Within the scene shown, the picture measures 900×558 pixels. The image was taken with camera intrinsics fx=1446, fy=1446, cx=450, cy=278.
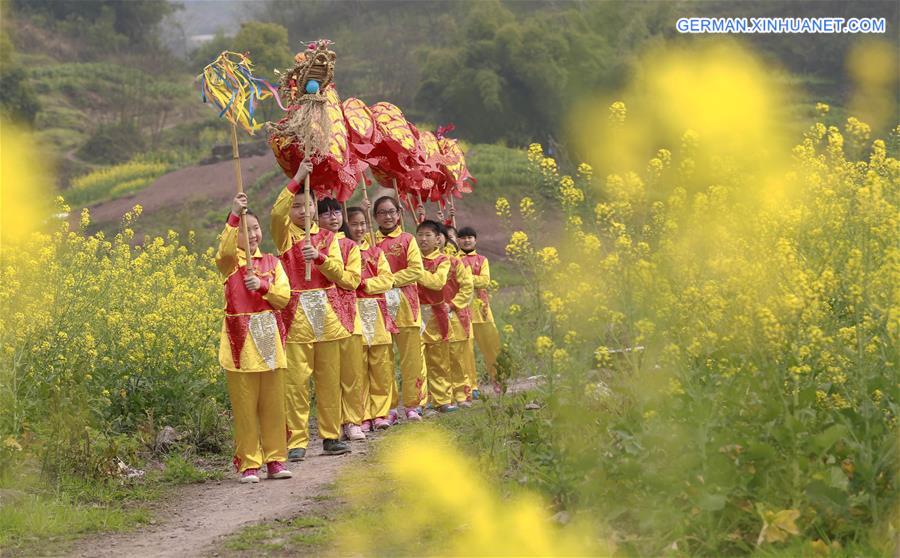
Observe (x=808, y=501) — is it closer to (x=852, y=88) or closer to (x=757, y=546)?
(x=757, y=546)

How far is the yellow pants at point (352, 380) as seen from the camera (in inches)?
404

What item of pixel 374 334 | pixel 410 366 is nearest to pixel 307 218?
pixel 374 334

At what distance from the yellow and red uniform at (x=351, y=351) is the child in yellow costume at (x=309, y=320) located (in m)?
0.09

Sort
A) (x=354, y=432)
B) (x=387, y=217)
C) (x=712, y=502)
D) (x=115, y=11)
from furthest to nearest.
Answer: (x=115, y=11)
(x=387, y=217)
(x=354, y=432)
(x=712, y=502)

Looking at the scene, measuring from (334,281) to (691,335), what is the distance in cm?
386

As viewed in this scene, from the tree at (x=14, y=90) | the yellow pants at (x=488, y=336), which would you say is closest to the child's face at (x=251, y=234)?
the yellow pants at (x=488, y=336)

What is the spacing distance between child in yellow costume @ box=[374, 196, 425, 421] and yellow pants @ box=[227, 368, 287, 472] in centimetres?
294

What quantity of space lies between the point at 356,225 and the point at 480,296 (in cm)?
285

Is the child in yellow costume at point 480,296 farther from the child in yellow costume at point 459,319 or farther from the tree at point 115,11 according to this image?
the tree at point 115,11

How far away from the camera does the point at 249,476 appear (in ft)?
29.5

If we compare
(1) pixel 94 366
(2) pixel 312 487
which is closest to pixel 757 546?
(2) pixel 312 487

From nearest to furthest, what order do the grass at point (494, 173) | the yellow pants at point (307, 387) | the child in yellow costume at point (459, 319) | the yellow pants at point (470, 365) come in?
the yellow pants at point (307, 387), the child in yellow costume at point (459, 319), the yellow pants at point (470, 365), the grass at point (494, 173)

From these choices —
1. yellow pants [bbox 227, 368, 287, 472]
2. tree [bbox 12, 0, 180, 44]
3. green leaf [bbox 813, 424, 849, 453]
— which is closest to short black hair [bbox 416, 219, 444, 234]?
yellow pants [bbox 227, 368, 287, 472]

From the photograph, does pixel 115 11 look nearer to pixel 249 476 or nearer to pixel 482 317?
pixel 482 317
